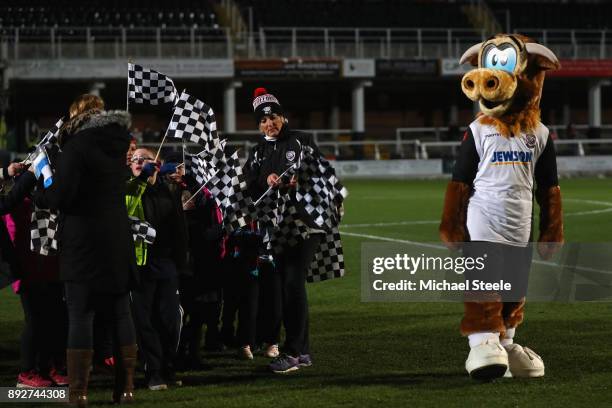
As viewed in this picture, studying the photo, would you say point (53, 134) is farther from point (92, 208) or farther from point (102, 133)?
point (92, 208)

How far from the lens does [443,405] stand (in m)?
6.43

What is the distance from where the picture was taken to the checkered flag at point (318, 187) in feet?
25.9

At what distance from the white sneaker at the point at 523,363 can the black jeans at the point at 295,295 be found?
1359 mm

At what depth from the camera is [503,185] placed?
23.1 feet

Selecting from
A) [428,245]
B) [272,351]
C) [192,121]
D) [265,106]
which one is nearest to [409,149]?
[428,245]

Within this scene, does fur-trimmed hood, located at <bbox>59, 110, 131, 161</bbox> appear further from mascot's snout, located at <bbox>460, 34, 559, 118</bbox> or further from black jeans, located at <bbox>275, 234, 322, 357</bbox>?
mascot's snout, located at <bbox>460, 34, 559, 118</bbox>

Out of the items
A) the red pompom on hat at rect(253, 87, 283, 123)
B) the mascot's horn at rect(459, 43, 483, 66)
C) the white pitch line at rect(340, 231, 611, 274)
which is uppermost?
the mascot's horn at rect(459, 43, 483, 66)

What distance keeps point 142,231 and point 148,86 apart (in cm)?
148

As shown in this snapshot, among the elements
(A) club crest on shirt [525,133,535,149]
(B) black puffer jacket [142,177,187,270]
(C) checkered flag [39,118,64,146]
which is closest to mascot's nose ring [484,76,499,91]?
(A) club crest on shirt [525,133,535,149]

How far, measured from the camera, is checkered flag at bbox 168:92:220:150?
793 centimetres

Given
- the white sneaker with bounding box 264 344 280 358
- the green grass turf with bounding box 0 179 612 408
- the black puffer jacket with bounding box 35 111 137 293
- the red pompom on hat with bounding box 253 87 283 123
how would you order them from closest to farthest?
the black puffer jacket with bounding box 35 111 137 293 → the green grass turf with bounding box 0 179 612 408 → the red pompom on hat with bounding box 253 87 283 123 → the white sneaker with bounding box 264 344 280 358

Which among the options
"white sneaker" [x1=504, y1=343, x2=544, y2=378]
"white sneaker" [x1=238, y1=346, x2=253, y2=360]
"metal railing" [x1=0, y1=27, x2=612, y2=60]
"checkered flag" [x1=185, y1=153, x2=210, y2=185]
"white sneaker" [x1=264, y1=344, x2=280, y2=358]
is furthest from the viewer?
"metal railing" [x1=0, y1=27, x2=612, y2=60]

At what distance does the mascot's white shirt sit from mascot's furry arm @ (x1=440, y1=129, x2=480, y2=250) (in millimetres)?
36

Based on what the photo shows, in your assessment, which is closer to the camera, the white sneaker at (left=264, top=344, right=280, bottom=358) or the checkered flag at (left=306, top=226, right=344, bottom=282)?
the checkered flag at (left=306, top=226, right=344, bottom=282)
